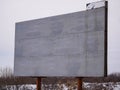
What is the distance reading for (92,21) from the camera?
34.9 ft

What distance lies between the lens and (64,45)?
37.6 feet

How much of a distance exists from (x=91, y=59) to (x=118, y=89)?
12.1 m

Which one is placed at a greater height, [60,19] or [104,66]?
[60,19]

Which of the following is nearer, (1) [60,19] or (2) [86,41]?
(2) [86,41]

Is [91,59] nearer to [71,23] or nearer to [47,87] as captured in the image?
[71,23]

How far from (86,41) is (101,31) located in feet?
2.18

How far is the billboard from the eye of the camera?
10.4m

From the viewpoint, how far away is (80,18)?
436 inches

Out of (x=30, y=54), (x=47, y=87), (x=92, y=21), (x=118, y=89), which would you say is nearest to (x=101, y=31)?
(x=92, y=21)

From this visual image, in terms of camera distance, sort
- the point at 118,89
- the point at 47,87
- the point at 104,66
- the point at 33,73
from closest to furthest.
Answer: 1. the point at 104,66
2. the point at 33,73
3. the point at 118,89
4. the point at 47,87

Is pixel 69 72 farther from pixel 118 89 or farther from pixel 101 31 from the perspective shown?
pixel 118 89

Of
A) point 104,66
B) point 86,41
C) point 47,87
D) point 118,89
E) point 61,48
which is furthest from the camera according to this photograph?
point 47,87

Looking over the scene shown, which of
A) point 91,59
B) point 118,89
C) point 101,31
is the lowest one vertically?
point 118,89

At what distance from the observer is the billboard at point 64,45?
1044 centimetres
